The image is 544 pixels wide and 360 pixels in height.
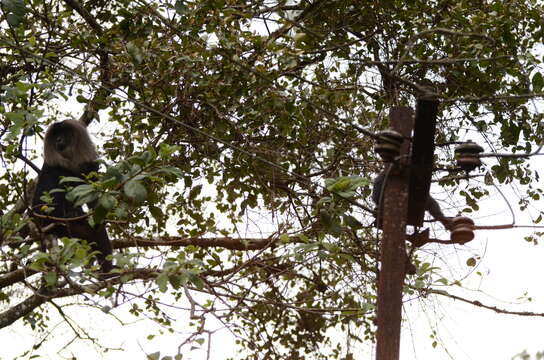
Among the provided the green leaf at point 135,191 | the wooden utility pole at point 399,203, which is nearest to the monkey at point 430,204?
the wooden utility pole at point 399,203

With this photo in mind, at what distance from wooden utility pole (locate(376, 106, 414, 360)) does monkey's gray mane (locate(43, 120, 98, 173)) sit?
3.81m

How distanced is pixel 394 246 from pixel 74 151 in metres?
4.05

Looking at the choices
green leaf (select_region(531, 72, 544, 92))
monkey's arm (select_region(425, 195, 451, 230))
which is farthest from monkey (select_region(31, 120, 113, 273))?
green leaf (select_region(531, 72, 544, 92))

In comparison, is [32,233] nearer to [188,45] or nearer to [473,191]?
[188,45]

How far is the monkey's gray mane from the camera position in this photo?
6.49 metres

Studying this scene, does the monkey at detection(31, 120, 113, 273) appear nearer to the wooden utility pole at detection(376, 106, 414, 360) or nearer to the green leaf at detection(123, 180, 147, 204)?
the green leaf at detection(123, 180, 147, 204)

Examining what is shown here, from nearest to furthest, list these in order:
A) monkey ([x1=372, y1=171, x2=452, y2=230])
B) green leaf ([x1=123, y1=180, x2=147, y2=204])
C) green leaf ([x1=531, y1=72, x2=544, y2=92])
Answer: green leaf ([x1=123, y1=180, x2=147, y2=204]), monkey ([x1=372, y1=171, x2=452, y2=230]), green leaf ([x1=531, y1=72, x2=544, y2=92])

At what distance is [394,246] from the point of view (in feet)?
11.3

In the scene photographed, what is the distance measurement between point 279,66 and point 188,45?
27.4 inches

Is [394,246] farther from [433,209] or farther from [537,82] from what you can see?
[537,82]

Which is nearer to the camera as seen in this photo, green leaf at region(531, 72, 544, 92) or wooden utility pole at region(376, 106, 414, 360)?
wooden utility pole at region(376, 106, 414, 360)

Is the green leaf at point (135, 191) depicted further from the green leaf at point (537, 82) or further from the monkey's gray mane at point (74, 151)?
the monkey's gray mane at point (74, 151)

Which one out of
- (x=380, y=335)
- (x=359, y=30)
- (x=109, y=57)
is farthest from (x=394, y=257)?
(x=109, y=57)

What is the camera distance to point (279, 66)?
15.7 ft
